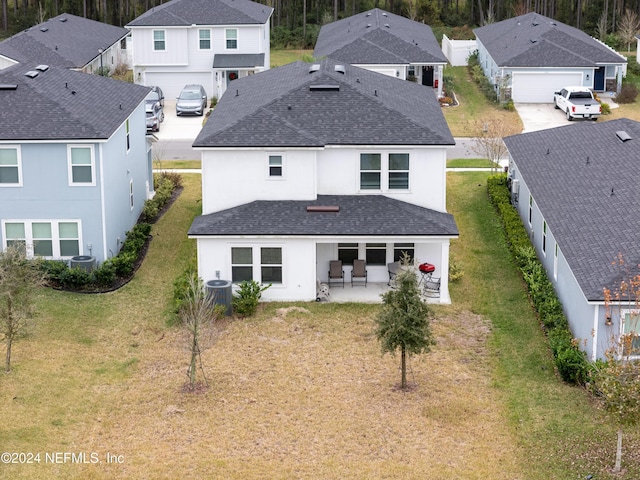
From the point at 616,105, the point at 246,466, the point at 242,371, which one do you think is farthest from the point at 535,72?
the point at 246,466

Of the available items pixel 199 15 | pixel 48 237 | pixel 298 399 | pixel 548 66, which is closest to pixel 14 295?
pixel 48 237

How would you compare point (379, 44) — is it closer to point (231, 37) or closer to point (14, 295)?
point (231, 37)

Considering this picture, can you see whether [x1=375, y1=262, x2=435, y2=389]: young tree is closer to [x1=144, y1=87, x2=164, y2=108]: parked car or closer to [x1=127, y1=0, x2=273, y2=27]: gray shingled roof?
[x1=144, y1=87, x2=164, y2=108]: parked car

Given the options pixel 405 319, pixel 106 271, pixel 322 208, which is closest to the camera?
pixel 405 319

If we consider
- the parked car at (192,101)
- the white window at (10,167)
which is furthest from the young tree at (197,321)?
the parked car at (192,101)

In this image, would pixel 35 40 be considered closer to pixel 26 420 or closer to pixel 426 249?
pixel 426 249

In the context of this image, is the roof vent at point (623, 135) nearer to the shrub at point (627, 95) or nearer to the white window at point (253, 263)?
the white window at point (253, 263)
